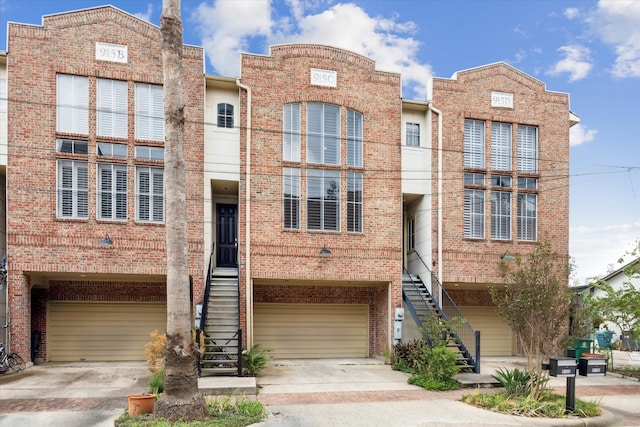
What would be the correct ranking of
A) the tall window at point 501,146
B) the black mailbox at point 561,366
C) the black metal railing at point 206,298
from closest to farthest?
the black mailbox at point 561,366 → the black metal railing at point 206,298 → the tall window at point 501,146

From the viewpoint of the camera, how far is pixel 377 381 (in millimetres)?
11891

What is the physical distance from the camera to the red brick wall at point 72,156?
1309 centimetres

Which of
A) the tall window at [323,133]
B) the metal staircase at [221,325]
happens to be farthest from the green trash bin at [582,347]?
the metal staircase at [221,325]

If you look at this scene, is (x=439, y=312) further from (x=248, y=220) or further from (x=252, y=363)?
(x=248, y=220)

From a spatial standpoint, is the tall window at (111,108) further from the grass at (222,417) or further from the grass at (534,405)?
the grass at (534,405)

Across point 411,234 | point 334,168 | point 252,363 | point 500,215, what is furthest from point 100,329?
point 500,215

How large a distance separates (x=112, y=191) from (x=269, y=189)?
4.37 metres

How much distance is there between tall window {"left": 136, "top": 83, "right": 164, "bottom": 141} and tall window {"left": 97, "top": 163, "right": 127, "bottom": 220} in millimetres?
1169

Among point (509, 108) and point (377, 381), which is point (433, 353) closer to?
point (377, 381)

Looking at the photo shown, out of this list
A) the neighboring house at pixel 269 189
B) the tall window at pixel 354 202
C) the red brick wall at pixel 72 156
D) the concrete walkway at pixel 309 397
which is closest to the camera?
the concrete walkway at pixel 309 397

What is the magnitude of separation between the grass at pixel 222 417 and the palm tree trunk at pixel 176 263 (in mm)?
219

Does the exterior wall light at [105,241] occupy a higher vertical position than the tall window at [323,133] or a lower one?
lower

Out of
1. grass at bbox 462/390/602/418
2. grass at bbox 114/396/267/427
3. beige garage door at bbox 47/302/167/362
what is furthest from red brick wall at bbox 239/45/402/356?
grass at bbox 114/396/267/427

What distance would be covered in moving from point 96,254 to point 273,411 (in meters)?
7.48
